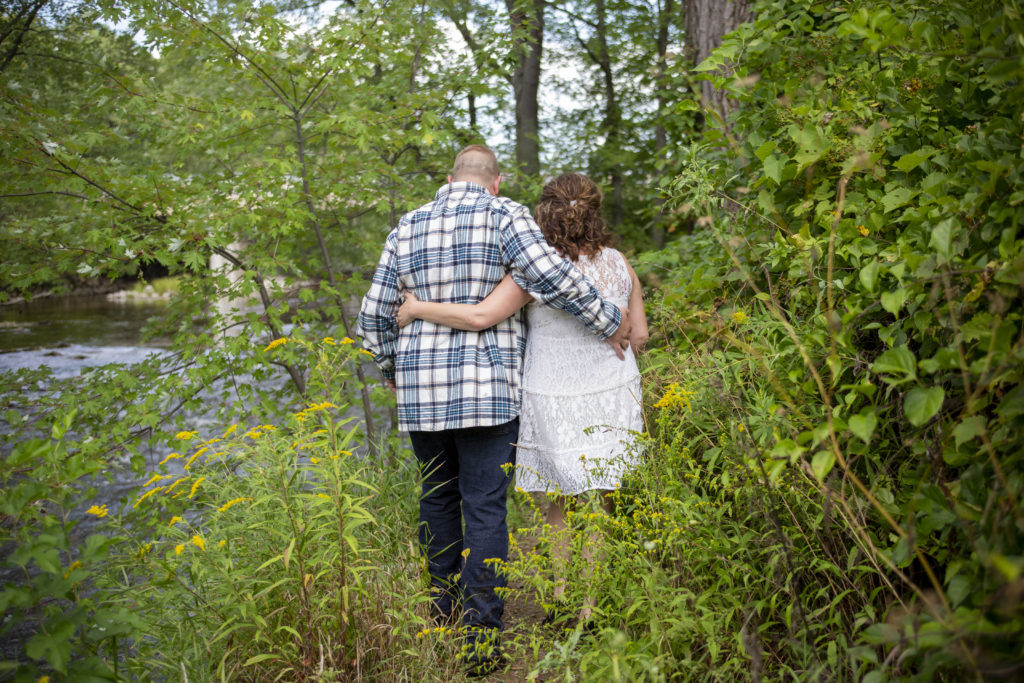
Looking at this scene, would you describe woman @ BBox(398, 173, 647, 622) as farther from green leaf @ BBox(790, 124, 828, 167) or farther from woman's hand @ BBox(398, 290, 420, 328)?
green leaf @ BBox(790, 124, 828, 167)

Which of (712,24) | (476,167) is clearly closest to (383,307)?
(476,167)

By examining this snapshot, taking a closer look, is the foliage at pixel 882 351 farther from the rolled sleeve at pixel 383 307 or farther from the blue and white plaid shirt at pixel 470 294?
the rolled sleeve at pixel 383 307

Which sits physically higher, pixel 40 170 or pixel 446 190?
pixel 40 170

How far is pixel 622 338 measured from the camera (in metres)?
2.74

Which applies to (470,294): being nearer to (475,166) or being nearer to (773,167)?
(475,166)

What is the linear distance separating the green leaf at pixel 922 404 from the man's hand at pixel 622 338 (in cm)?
142

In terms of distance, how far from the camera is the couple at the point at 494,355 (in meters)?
2.53

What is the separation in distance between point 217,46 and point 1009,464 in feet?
14.1

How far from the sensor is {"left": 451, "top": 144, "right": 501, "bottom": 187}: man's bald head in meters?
2.73

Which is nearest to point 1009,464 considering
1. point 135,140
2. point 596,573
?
point 596,573

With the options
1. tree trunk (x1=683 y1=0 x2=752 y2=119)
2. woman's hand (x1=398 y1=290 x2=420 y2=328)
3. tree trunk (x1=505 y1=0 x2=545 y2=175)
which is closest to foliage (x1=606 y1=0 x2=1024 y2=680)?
woman's hand (x1=398 y1=290 x2=420 y2=328)

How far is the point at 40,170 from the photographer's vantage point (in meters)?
3.66

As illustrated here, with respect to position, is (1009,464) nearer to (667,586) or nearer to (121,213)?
(667,586)

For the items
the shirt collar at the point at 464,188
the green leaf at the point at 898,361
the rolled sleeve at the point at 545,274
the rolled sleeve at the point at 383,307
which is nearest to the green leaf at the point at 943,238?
the green leaf at the point at 898,361
